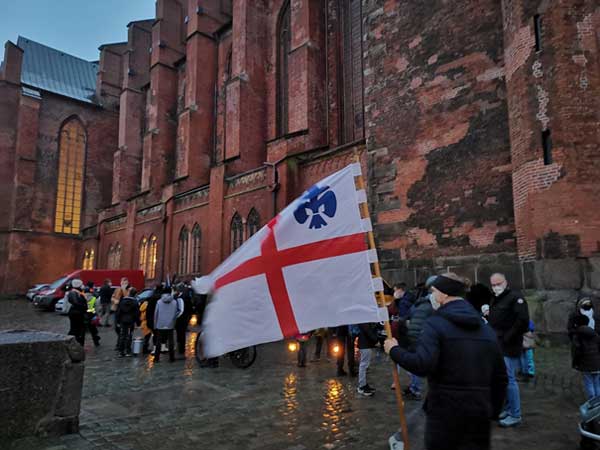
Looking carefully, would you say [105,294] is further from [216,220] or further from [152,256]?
[152,256]

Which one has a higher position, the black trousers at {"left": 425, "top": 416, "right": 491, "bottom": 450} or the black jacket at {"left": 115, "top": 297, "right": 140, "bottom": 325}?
the black jacket at {"left": 115, "top": 297, "right": 140, "bottom": 325}

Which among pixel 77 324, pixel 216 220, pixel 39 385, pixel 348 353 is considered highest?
pixel 216 220

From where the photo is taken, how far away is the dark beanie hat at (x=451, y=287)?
8.82 feet

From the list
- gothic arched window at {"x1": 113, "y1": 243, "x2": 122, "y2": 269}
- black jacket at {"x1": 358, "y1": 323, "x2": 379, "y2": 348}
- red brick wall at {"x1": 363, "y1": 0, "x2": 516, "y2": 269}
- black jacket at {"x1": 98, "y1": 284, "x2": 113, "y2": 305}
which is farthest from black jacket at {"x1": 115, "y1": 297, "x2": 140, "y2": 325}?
gothic arched window at {"x1": 113, "y1": 243, "x2": 122, "y2": 269}

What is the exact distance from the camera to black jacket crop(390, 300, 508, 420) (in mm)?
2508

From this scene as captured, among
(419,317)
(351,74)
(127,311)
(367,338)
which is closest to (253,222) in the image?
(351,74)

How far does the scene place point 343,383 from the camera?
23.4 feet

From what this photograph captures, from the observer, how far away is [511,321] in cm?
519

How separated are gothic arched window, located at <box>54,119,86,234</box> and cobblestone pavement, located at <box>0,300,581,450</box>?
110 ft

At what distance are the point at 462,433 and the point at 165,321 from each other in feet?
26.1

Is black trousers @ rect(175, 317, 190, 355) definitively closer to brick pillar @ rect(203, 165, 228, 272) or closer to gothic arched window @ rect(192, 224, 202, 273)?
brick pillar @ rect(203, 165, 228, 272)

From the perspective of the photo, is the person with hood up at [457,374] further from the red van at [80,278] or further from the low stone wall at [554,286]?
the red van at [80,278]

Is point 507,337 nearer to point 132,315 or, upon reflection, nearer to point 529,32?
point 132,315

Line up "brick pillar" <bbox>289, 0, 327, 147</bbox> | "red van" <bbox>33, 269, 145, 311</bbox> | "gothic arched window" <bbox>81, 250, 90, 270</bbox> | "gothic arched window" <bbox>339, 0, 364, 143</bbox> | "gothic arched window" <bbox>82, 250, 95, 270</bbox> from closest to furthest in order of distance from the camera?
"brick pillar" <bbox>289, 0, 327, 147</bbox>
"red van" <bbox>33, 269, 145, 311</bbox>
"gothic arched window" <bbox>339, 0, 364, 143</bbox>
"gothic arched window" <bbox>82, 250, 95, 270</bbox>
"gothic arched window" <bbox>81, 250, 90, 270</bbox>
